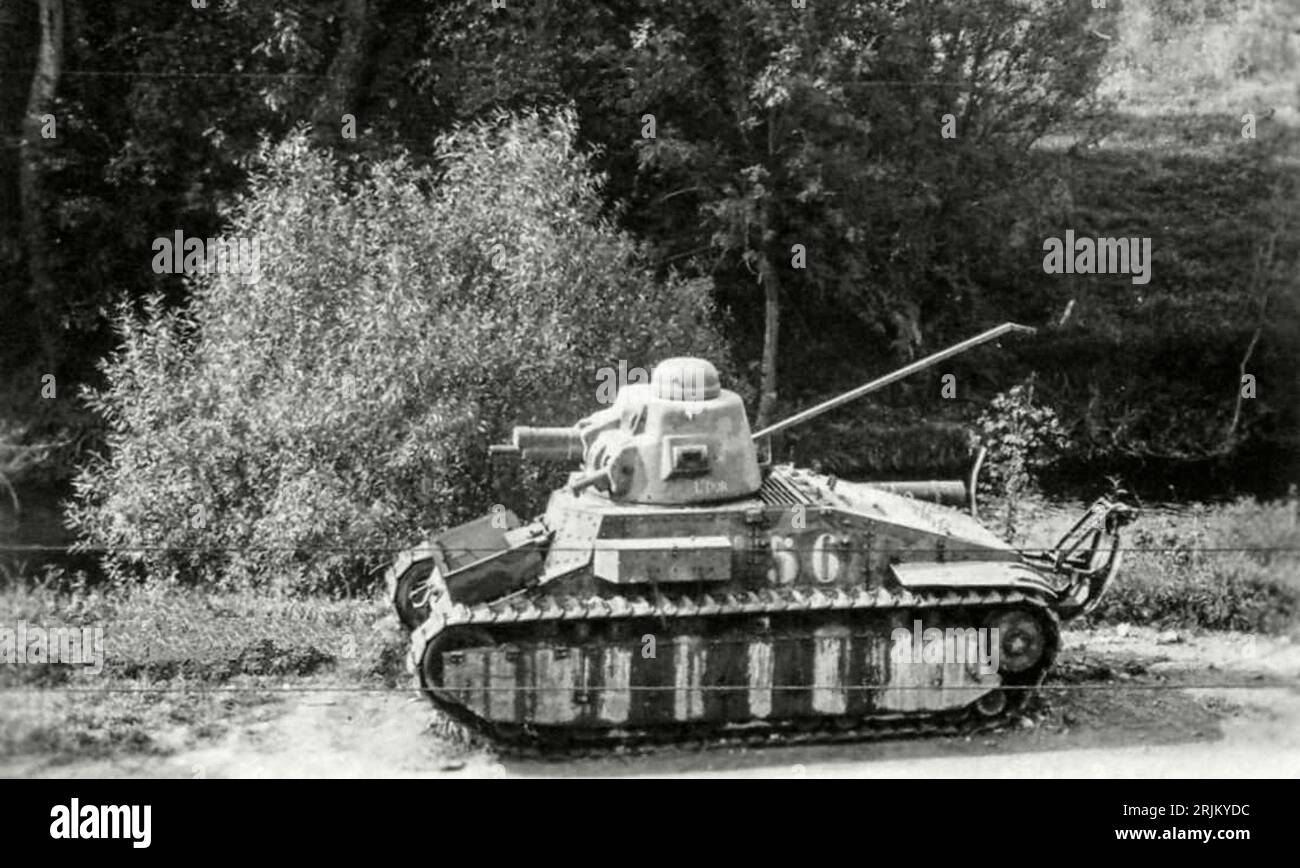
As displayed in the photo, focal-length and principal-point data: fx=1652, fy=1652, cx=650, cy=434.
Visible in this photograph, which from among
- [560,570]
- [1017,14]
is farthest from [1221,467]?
[560,570]

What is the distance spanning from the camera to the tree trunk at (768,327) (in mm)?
24891

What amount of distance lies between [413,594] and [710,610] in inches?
116

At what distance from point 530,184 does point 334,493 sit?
4255 mm

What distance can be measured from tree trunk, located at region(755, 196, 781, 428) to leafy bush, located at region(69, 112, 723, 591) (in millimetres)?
4743

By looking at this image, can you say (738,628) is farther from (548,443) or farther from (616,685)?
(548,443)

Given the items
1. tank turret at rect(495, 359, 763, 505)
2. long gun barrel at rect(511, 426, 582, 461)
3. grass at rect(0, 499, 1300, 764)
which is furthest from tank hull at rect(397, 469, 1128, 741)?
grass at rect(0, 499, 1300, 764)

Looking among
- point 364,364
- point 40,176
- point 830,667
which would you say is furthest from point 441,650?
point 40,176

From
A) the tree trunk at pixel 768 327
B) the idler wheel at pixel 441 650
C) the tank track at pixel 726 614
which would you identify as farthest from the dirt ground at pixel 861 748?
the tree trunk at pixel 768 327

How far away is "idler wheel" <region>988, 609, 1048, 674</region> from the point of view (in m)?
12.7

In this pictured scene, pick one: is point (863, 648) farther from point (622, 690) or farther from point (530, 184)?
point (530, 184)

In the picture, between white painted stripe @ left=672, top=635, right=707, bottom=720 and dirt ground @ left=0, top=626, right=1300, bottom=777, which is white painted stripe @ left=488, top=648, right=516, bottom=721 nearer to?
dirt ground @ left=0, top=626, right=1300, bottom=777

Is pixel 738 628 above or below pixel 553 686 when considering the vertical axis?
above

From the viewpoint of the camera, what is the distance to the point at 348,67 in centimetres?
2459

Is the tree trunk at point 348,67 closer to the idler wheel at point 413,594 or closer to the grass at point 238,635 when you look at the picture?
the grass at point 238,635
